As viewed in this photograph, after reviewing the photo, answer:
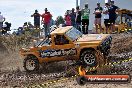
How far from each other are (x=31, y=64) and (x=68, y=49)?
2146 mm

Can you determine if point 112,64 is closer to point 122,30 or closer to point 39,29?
point 122,30

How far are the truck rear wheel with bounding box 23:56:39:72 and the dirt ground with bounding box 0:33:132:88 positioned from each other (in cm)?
31

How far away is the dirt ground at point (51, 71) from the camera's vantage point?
16766mm

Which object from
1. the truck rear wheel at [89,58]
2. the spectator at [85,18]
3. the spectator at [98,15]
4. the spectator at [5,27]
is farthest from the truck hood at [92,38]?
the spectator at [5,27]

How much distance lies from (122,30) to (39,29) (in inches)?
229

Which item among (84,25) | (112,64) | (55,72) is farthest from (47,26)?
(112,64)

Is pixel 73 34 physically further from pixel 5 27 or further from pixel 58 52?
pixel 5 27

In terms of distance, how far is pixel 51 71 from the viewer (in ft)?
67.1

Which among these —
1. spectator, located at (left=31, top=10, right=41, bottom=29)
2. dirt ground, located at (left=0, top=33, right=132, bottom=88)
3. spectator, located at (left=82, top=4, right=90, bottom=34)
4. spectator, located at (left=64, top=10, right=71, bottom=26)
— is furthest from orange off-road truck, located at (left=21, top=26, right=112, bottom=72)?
spectator, located at (left=31, top=10, right=41, bottom=29)

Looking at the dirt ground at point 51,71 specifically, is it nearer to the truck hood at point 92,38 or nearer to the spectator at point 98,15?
the spectator at point 98,15

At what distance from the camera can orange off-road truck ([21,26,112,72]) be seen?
19.0m

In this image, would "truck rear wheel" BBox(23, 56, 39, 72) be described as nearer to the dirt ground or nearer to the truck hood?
the dirt ground

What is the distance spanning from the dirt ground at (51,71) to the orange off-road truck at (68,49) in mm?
626

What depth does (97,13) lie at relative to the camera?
79.6 ft
